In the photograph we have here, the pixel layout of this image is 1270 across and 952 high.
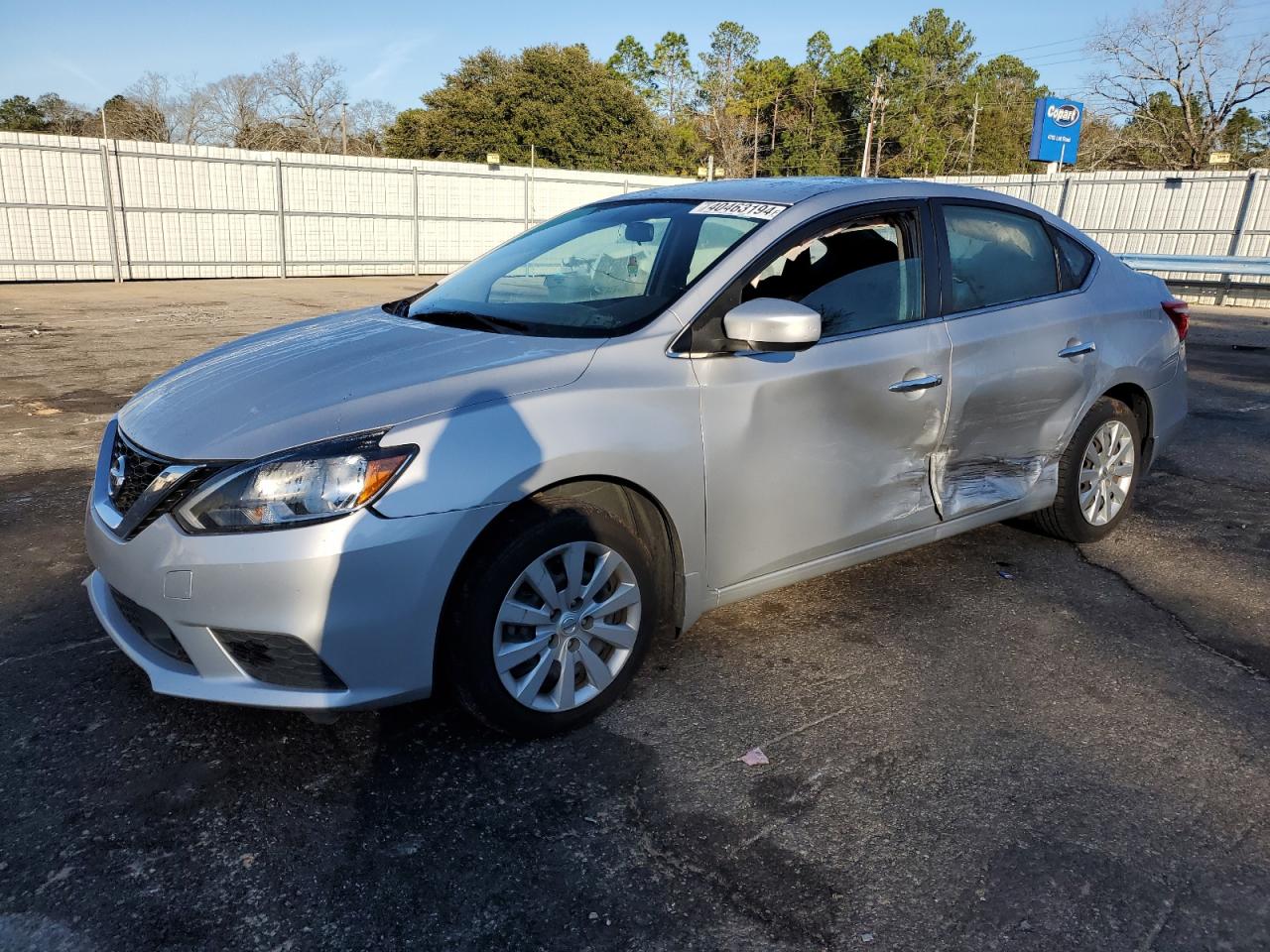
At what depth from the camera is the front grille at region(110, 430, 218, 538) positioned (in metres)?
2.45

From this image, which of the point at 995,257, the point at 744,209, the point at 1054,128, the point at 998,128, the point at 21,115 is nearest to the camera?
the point at 744,209

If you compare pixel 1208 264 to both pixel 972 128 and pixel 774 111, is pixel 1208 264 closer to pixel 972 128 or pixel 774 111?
pixel 972 128

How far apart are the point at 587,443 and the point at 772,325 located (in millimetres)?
692

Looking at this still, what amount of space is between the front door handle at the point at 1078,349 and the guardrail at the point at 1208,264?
14.7 m

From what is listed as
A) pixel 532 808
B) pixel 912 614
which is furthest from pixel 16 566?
pixel 912 614

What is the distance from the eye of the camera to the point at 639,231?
3.62 m

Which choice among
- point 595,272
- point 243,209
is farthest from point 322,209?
point 595,272

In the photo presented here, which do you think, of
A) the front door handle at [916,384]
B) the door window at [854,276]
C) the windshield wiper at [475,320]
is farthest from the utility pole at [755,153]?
the windshield wiper at [475,320]

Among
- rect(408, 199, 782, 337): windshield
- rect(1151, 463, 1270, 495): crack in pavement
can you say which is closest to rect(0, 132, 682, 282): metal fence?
rect(1151, 463, 1270, 495): crack in pavement

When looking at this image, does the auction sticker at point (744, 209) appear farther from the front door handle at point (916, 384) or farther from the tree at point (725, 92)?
the tree at point (725, 92)

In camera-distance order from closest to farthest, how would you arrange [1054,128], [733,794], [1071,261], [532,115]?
1. [733,794]
2. [1071,261]
3. [1054,128]
4. [532,115]

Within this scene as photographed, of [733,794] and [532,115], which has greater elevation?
[532,115]

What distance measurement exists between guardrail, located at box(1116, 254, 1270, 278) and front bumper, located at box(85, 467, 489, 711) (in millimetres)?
17638

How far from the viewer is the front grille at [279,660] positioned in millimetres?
2400
